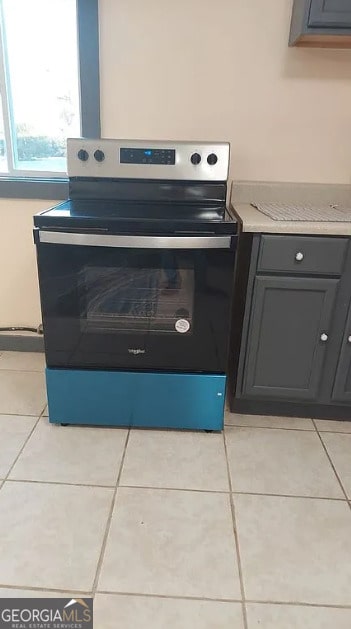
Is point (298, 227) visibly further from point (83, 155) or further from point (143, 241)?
point (83, 155)

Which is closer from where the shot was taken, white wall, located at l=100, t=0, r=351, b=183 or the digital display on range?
the digital display on range

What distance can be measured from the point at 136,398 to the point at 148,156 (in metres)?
0.96

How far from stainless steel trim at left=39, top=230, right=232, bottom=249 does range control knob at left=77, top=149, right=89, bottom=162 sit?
1.47 feet

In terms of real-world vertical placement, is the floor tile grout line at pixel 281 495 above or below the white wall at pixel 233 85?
below

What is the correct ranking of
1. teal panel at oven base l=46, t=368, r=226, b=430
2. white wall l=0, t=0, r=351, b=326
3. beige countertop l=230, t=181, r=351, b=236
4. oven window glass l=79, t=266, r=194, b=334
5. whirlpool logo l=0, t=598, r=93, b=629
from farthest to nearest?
beige countertop l=230, t=181, r=351, b=236
white wall l=0, t=0, r=351, b=326
teal panel at oven base l=46, t=368, r=226, b=430
oven window glass l=79, t=266, r=194, b=334
whirlpool logo l=0, t=598, r=93, b=629

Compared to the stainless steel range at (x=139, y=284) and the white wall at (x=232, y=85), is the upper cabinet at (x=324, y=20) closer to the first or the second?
the white wall at (x=232, y=85)

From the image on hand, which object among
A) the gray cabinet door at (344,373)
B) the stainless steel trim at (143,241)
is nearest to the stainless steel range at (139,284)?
the stainless steel trim at (143,241)

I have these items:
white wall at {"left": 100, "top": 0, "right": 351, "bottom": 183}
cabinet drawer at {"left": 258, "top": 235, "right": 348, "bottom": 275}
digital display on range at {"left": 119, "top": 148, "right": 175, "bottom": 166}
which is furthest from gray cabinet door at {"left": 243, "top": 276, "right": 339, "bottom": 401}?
white wall at {"left": 100, "top": 0, "right": 351, "bottom": 183}

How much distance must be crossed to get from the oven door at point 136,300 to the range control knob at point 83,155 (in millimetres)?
448

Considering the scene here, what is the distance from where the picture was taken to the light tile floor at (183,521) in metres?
1.12

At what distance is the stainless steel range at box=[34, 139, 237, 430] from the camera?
1.49 m

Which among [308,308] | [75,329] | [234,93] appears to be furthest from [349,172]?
[75,329]

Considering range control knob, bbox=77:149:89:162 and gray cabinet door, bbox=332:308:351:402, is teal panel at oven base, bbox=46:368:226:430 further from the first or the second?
range control knob, bbox=77:149:89:162

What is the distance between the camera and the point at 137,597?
3.67 ft
